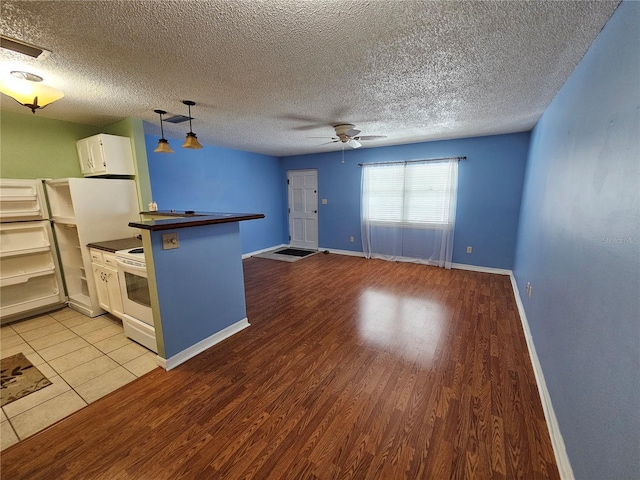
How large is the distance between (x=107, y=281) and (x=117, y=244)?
418mm

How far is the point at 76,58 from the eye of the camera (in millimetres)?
1784

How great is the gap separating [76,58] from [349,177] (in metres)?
4.60

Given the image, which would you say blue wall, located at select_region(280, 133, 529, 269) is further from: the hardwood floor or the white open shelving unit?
the white open shelving unit

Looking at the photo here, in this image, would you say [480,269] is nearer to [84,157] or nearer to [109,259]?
[109,259]

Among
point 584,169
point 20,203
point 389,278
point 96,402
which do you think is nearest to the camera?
point 584,169

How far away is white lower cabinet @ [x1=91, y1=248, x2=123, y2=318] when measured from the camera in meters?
2.67

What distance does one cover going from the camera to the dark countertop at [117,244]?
2669 millimetres

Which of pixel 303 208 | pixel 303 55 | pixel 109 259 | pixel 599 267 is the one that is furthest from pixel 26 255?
pixel 599 267

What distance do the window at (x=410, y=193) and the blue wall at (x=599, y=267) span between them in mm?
2700

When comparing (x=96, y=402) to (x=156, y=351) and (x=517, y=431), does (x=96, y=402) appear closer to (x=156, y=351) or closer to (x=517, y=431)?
(x=156, y=351)

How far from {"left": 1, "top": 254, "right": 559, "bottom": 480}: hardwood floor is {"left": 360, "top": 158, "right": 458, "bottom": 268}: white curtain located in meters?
2.20

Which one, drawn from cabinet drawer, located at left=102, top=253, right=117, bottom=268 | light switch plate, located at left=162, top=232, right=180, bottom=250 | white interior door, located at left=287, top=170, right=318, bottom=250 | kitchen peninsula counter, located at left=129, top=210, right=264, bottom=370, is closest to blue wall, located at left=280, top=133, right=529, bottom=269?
white interior door, located at left=287, top=170, right=318, bottom=250

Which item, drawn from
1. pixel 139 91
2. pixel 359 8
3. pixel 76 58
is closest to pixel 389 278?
pixel 359 8

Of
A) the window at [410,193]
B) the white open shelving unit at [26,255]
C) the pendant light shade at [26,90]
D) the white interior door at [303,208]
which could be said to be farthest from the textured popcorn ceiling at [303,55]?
the white interior door at [303,208]
